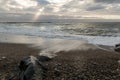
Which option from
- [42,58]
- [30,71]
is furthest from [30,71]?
[42,58]

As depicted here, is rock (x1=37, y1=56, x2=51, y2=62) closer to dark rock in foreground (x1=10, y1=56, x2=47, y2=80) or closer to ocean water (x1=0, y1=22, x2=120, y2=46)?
dark rock in foreground (x1=10, y1=56, x2=47, y2=80)

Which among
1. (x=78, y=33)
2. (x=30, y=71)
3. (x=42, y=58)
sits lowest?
(x=78, y=33)

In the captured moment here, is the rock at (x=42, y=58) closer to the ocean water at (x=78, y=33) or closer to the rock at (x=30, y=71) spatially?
the rock at (x=30, y=71)

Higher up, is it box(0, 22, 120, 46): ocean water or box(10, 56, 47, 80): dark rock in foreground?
box(10, 56, 47, 80): dark rock in foreground

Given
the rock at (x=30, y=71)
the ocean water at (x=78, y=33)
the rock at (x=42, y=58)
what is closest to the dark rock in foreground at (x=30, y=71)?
the rock at (x=30, y=71)

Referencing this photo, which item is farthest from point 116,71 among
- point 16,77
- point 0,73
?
point 0,73

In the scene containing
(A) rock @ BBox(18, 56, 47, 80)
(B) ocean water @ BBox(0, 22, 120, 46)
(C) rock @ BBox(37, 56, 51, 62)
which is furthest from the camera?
(B) ocean water @ BBox(0, 22, 120, 46)

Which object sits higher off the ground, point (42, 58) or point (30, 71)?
point (30, 71)

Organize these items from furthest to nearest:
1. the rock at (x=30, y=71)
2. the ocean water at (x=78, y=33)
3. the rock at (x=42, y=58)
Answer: the ocean water at (x=78, y=33) → the rock at (x=42, y=58) → the rock at (x=30, y=71)

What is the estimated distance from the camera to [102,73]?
783 cm

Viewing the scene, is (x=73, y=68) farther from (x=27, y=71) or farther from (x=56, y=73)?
(x=27, y=71)

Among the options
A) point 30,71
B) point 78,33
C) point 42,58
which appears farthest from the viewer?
point 78,33

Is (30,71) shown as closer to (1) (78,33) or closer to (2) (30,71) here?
(2) (30,71)

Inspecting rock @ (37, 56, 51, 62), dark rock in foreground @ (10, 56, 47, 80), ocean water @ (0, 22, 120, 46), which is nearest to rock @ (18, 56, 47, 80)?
dark rock in foreground @ (10, 56, 47, 80)
